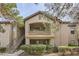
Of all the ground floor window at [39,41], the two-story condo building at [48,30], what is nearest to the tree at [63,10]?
the two-story condo building at [48,30]

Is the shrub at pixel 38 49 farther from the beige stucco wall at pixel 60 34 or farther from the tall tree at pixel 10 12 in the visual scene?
the tall tree at pixel 10 12

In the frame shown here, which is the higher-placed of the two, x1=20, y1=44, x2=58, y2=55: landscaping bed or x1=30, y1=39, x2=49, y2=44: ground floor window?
x1=30, y1=39, x2=49, y2=44: ground floor window

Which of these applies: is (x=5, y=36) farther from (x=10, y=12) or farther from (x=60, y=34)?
(x=60, y=34)

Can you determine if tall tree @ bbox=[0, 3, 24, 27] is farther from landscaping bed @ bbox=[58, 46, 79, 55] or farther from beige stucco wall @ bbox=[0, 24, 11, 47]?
landscaping bed @ bbox=[58, 46, 79, 55]

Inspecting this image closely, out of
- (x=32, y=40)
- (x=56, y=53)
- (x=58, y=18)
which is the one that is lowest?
(x=56, y=53)

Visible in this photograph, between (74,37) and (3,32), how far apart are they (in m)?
0.90

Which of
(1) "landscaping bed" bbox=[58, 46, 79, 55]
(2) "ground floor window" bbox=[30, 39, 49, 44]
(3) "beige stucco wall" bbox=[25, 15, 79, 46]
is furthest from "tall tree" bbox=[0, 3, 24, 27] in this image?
(1) "landscaping bed" bbox=[58, 46, 79, 55]

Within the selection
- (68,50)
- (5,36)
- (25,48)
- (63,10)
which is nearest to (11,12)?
(5,36)

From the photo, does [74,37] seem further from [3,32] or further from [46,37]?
[3,32]

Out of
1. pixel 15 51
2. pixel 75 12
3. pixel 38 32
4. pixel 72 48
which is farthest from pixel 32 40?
pixel 75 12

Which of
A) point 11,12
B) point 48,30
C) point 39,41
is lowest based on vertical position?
point 39,41

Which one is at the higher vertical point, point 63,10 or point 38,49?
point 63,10

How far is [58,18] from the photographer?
196 cm

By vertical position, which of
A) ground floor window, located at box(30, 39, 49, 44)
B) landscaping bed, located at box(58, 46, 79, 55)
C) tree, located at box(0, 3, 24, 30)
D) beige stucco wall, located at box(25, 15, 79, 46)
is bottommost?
landscaping bed, located at box(58, 46, 79, 55)
